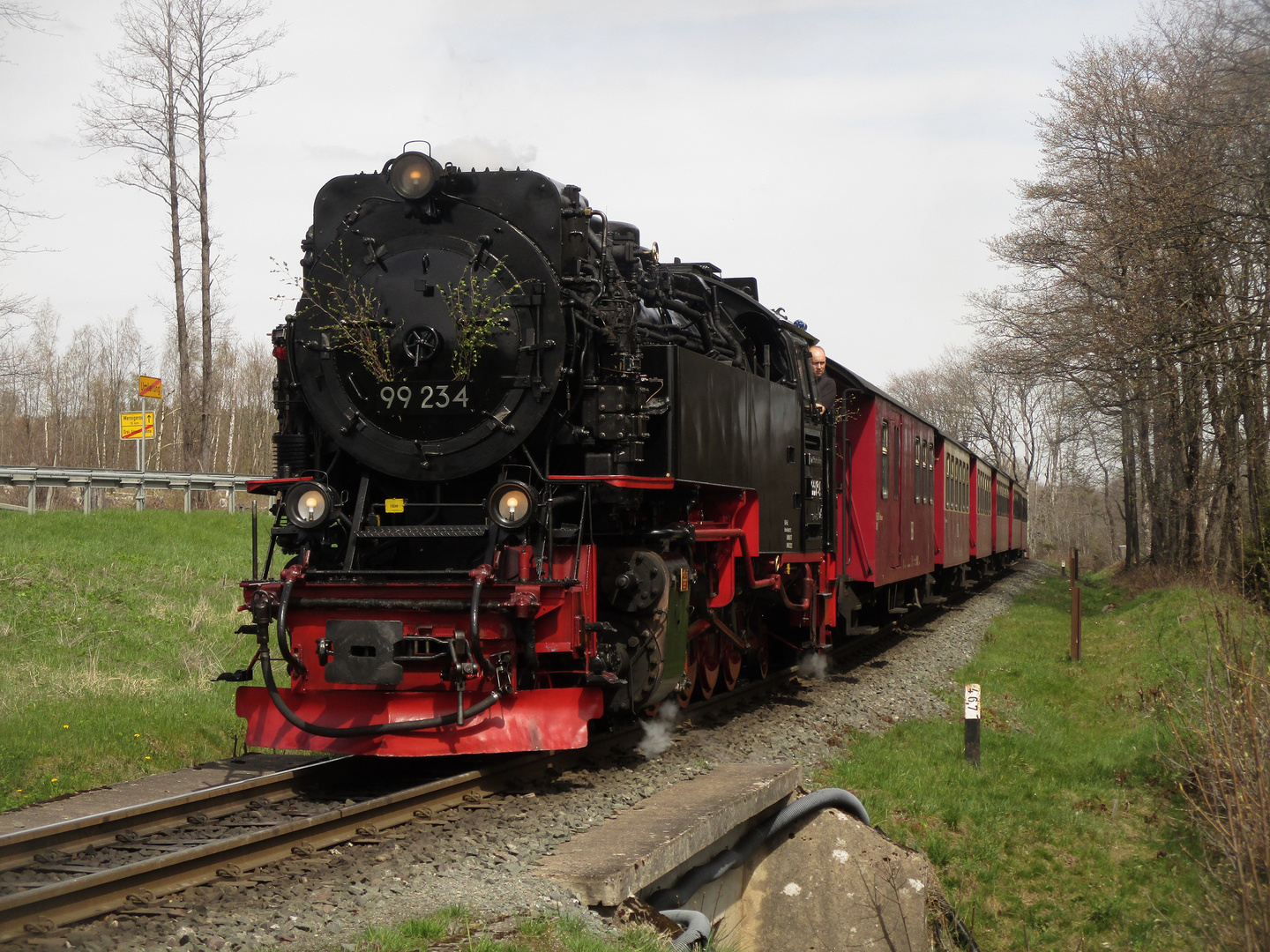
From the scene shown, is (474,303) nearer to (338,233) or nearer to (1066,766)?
(338,233)

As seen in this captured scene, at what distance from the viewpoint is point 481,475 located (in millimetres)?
6801

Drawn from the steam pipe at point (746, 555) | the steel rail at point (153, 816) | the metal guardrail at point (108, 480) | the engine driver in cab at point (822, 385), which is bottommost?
the steel rail at point (153, 816)

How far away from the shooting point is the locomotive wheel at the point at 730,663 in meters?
9.30

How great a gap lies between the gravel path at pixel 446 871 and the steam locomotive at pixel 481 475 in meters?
0.43

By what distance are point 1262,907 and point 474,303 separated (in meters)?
4.94

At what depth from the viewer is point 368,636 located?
5891 millimetres

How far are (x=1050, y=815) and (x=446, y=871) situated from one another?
15.4 feet

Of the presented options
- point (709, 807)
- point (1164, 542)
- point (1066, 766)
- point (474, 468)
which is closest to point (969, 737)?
point (1066, 766)

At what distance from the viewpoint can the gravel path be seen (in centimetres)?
382

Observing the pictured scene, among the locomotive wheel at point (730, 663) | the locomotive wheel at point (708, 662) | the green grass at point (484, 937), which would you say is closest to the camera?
the green grass at point (484, 937)

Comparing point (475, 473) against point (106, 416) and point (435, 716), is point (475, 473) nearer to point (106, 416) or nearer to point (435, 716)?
point (435, 716)

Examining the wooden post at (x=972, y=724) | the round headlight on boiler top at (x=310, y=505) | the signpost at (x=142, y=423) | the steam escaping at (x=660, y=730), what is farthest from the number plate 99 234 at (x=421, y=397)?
the signpost at (x=142, y=423)

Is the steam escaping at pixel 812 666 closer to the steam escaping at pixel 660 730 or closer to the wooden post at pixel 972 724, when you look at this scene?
the wooden post at pixel 972 724

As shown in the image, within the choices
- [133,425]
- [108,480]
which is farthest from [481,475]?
[133,425]
